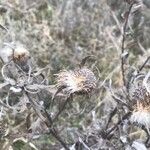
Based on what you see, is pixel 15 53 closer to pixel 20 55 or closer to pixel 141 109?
pixel 20 55

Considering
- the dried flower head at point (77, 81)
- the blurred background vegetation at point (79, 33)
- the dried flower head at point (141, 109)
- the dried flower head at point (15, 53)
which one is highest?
the dried flower head at point (15, 53)

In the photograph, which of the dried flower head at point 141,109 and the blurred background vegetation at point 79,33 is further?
the blurred background vegetation at point 79,33

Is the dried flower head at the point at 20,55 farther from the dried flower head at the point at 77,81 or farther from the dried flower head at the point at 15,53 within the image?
the dried flower head at the point at 77,81

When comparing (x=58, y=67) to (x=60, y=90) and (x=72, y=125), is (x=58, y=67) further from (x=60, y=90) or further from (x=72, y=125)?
(x=60, y=90)

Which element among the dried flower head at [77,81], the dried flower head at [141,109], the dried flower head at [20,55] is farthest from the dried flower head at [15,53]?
the dried flower head at [141,109]

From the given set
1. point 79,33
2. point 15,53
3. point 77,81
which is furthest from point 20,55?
point 79,33

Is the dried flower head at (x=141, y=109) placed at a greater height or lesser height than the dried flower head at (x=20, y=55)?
lesser

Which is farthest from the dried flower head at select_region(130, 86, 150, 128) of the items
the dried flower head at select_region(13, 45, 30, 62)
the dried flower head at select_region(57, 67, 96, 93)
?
the dried flower head at select_region(13, 45, 30, 62)
